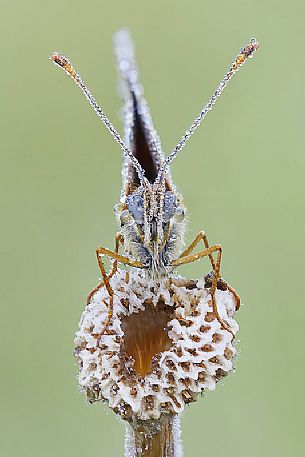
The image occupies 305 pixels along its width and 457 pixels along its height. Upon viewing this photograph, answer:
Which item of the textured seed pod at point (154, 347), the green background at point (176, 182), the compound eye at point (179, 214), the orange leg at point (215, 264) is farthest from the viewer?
the green background at point (176, 182)

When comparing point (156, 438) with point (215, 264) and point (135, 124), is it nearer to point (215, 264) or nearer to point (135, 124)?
point (215, 264)

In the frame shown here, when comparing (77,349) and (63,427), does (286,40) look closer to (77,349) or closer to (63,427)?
(63,427)

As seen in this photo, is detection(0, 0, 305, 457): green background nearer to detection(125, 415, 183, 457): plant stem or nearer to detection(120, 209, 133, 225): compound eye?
detection(120, 209, 133, 225): compound eye

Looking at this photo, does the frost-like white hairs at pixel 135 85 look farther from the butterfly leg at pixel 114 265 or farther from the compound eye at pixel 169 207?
the butterfly leg at pixel 114 265

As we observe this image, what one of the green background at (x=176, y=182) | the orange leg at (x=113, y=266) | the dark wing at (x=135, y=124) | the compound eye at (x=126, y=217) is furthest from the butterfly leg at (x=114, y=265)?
the green background at (x=176, y=182)

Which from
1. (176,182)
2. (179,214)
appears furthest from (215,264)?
(176,182)

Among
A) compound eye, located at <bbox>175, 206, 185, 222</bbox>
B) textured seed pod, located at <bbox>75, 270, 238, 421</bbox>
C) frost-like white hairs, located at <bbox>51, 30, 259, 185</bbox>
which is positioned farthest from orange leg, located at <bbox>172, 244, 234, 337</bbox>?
frost-like white hairs, located at <bbox>51, 30, 259, 185</bbox>
